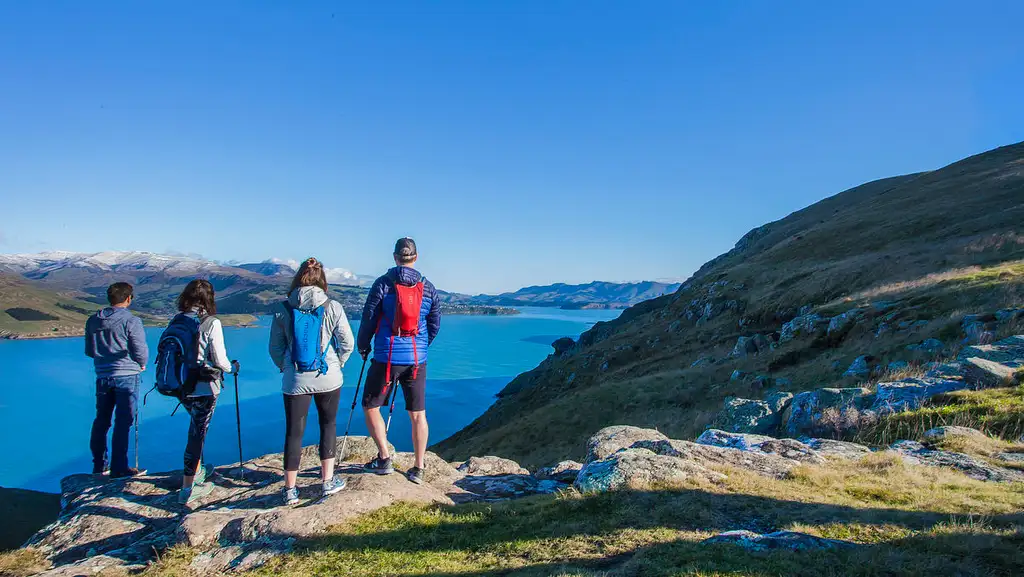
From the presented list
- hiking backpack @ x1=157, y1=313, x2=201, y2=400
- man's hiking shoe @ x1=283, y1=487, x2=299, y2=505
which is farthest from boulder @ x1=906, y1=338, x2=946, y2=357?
hiking backpack @ x1=157, y1=313, x2=201, y2=400

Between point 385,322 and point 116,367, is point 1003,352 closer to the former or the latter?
point 385,322

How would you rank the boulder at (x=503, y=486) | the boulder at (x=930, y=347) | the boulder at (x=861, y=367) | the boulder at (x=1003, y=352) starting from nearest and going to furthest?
the boulder at (x=503, y=486), the boulder at (x=1003, y=352), the boulder at (x=930, y=347), the boulder at (x=861, y=367)

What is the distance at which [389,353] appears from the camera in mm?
6867

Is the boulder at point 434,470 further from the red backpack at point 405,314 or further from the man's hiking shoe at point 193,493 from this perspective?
the man's hiking shoe at point 193,493

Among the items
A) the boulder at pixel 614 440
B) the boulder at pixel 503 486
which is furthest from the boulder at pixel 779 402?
the boulder at pixel 503 486

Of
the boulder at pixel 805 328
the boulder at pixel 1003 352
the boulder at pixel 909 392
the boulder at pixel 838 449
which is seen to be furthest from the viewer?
the boulder at pixel 805 328

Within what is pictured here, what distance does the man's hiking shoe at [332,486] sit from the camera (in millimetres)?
6207

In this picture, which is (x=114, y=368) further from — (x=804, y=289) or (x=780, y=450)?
(x=804, y=289)

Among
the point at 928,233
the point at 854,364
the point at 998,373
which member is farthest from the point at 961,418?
A: the point at 928,233

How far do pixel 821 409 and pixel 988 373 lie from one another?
3.57 m

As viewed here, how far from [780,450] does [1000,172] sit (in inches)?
3603

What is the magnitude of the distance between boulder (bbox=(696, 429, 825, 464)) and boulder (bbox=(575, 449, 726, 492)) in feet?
8.04

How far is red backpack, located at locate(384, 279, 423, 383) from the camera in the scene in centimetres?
684

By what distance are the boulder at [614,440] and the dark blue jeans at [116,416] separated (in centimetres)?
832
